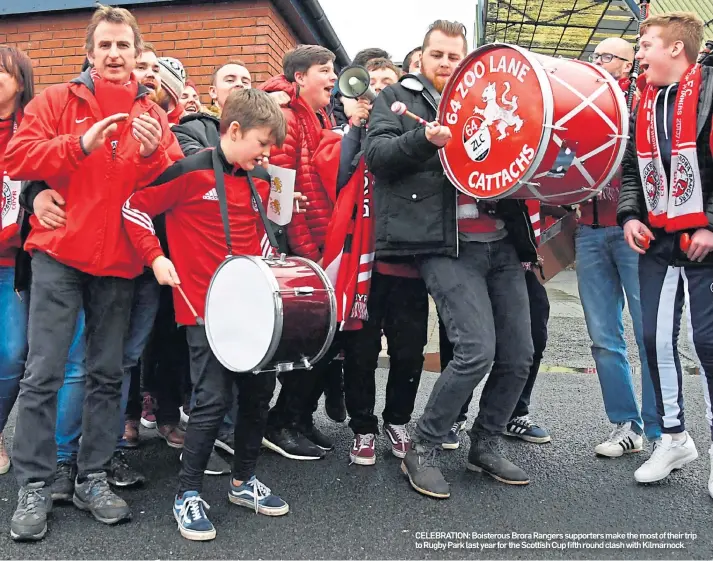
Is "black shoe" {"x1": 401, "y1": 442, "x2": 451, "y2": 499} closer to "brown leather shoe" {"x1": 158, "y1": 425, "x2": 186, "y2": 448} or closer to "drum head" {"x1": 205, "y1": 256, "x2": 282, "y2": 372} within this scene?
"drum head" {"x1": 205, "y1": 256, "x2": 282, "y2": 372}

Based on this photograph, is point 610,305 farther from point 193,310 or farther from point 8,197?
point 8,197

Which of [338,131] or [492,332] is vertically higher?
[338,131]

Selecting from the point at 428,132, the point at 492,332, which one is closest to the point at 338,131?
the point at 428,132

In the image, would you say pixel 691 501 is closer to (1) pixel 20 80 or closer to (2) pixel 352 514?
(2) pixel 352 514

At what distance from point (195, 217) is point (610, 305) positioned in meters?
2.20

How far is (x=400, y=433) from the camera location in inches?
140

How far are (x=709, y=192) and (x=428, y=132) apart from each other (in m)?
1.22

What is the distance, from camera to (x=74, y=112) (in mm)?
2729

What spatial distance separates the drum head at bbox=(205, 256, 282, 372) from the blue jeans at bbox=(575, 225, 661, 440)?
1948mm

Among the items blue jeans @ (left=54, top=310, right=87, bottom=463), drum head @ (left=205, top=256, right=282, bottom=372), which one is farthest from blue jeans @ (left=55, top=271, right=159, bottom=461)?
drum head @ (left=205, top=256, right=282, bottom=372)

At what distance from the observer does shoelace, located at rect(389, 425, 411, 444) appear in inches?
139

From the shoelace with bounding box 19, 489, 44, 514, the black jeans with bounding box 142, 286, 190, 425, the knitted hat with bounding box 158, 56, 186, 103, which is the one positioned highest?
the knitted hat with bounding box 158, 56, 186, 103

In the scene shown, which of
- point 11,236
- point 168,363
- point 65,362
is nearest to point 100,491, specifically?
point 65,362

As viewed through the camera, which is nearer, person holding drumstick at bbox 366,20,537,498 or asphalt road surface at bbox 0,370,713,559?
asphalt road surface at bbox 0,370,713,559
